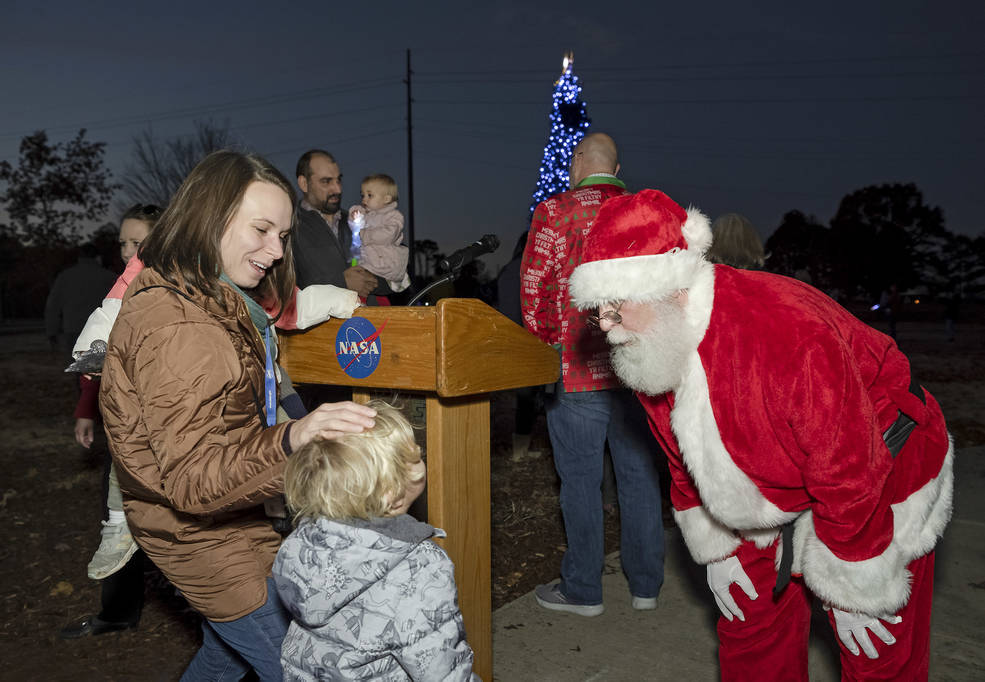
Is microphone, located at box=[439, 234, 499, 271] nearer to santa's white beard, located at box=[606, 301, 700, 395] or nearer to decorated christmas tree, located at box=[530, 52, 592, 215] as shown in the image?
santa's white beard, located at box=[606, 301, 700, 395]

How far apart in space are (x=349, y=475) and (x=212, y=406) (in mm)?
372

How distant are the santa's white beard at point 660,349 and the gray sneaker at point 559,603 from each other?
188cm

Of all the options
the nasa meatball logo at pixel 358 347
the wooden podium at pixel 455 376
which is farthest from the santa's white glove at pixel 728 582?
the nasa meatball logo at pixel 358 347

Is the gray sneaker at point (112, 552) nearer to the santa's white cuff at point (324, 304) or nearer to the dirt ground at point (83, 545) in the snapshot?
the dirt ground at point (83, 545)

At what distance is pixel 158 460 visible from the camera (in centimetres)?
180

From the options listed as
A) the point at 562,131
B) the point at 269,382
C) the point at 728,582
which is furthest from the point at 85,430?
the point at 562,131

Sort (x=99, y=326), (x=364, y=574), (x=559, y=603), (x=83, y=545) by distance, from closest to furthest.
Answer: (x=364, y=574) < (x=99, y=326) < (x=559, y=603) < (x=83, y=545)

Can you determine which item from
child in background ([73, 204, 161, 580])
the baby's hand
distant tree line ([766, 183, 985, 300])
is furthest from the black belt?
distant tree line ([766, 183, 985, 300])

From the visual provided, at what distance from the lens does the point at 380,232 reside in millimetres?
5145

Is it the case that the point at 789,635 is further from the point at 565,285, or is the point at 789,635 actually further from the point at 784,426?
the point at 565,285

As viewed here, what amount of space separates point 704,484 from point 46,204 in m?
31.1

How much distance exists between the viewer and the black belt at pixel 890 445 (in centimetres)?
215

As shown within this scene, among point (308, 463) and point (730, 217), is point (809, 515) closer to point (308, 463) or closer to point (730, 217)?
point (308, 463)

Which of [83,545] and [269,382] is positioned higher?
[269,382]
